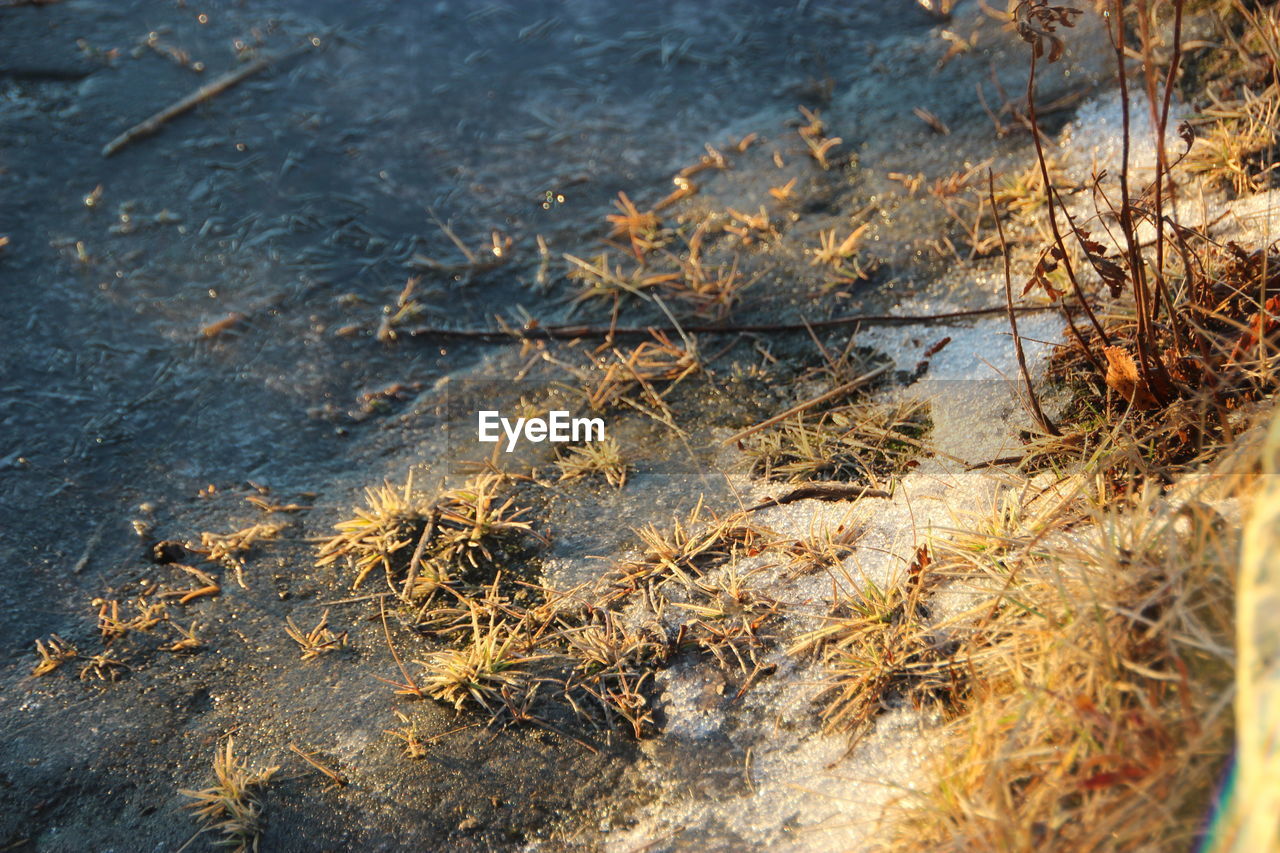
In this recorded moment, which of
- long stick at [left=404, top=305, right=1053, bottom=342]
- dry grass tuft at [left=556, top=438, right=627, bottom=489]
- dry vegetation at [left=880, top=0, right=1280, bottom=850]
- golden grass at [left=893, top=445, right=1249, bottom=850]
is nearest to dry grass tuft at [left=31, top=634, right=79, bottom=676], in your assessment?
dry grass tuft at [left=556, top=438, right=627, bottom=489]

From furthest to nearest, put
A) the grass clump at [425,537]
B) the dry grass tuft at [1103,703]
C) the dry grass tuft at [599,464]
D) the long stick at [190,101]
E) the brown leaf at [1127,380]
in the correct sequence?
1. the long stick at [190,101]
2. the dry grass tuft at [599,464]
3. the grass clump at [425,537]
4. the brown leaf at [1127,380]
5. the dry grass tuft at [1103,703]

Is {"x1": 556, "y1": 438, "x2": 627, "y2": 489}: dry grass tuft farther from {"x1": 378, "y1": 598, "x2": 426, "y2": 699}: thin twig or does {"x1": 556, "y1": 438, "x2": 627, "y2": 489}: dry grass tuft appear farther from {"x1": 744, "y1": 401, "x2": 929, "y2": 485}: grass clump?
{"x1": 378, "y1": 598, "x2": 426, "y2": 699}: thin twig

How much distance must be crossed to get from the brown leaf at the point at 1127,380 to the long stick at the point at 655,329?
71 cm

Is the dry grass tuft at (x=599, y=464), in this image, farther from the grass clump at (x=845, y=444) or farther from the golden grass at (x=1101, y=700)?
the golden grass at (x=1101, y=700)

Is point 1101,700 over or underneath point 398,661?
over

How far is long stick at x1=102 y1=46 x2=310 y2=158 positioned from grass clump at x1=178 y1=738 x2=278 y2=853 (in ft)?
10.9

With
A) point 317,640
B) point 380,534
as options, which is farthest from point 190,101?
point 317,640

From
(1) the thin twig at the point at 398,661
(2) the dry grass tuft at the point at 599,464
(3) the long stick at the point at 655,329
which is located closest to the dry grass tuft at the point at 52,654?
(1) the thin twig at the point at 398,661

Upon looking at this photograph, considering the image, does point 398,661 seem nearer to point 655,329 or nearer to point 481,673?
point 481,673

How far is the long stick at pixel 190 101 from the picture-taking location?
4.21m

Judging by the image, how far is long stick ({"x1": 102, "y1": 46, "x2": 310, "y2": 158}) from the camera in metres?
4.21

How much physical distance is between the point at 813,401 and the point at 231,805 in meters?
1.96

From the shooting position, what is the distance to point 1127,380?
7.29 feet

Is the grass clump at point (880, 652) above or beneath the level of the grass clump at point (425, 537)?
above
